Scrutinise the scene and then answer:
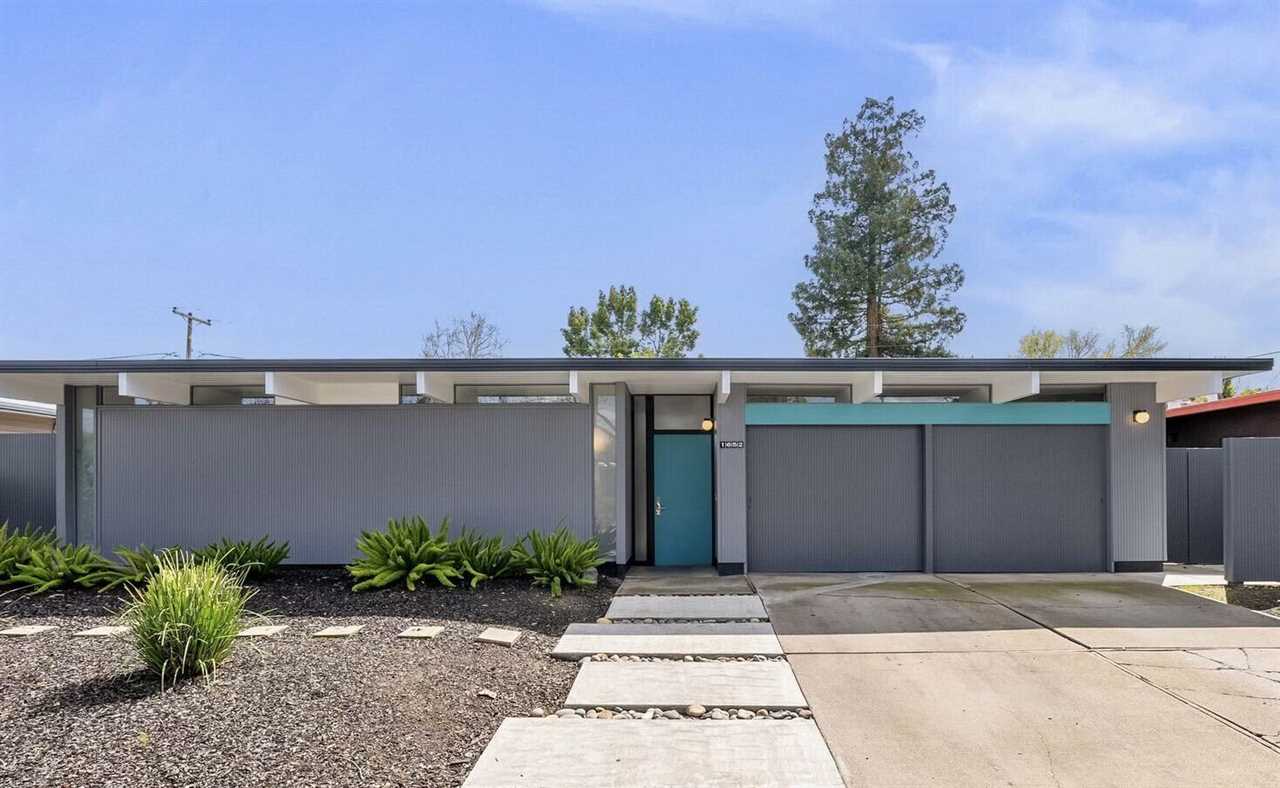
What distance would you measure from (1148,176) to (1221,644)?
→ 19.6m

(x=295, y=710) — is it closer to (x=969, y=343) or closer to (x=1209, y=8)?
(x=1209, y=8)

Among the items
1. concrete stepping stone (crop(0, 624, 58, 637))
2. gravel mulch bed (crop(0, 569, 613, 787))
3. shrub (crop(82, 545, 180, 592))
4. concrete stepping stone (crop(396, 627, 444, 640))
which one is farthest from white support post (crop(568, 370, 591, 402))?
concrete stepping stone (crop(0, 624, 58, 637))

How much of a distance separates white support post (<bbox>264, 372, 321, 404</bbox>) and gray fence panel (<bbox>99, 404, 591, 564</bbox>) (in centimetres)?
25

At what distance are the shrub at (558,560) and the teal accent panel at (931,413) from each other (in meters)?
2.88

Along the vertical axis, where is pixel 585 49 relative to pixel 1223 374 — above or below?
above

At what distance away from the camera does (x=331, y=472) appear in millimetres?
9625

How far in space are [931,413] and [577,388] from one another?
15.0 ft

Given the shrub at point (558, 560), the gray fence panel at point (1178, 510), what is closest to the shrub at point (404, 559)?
the shrub at point (558, 560)

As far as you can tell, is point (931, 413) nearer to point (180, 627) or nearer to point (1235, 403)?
point (1235, 403)

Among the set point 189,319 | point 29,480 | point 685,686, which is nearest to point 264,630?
point 685,686

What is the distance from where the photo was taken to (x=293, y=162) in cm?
2416

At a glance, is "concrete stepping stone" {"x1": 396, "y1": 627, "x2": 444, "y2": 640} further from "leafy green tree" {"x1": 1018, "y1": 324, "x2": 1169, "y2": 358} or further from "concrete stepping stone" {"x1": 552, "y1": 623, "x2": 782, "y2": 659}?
"leafy green tree" {"x1": 1018, "y1": 324, "x2": 1169, "y2": 358}

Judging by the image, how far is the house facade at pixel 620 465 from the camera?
9.54 m

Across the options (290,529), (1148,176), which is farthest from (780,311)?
(290,529)
